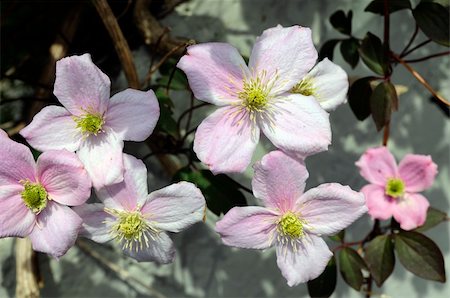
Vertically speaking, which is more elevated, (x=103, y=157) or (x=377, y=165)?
(x=103, y=157)

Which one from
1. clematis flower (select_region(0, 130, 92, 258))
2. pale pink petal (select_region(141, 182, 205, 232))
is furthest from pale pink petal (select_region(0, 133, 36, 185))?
pale pink petal (select_region(141, 182, 205, 232))

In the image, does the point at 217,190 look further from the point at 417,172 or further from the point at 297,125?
the point at 417,172

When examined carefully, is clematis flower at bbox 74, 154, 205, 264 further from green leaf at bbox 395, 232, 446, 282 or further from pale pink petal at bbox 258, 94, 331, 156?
green leaf at bbox 395, 232, 446, 282

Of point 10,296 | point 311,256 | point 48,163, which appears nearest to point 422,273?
point 311,256

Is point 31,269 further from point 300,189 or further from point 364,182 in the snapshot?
point 364,182

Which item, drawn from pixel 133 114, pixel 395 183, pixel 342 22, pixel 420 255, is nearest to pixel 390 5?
pixel 342 22

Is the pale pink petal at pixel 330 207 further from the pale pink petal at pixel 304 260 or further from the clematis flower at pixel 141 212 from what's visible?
the clematis flower at pixel 141 212

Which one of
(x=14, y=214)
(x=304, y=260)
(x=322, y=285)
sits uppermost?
(x=14, y=214)

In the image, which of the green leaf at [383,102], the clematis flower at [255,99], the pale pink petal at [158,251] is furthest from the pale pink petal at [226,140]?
the green leaf at [383,102]
